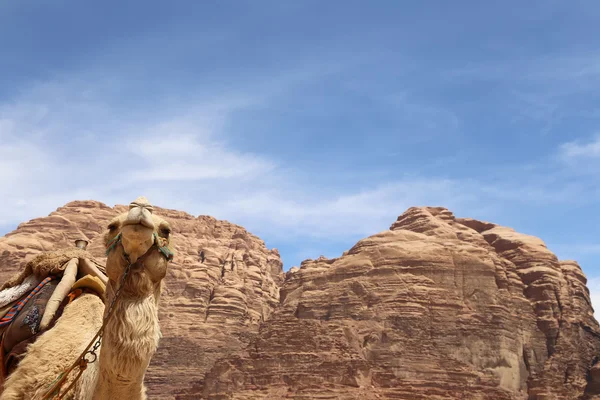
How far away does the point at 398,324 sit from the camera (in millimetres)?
90000

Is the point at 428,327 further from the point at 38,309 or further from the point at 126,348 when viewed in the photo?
the point at 126,348

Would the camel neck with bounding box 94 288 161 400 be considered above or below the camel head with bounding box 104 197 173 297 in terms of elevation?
below

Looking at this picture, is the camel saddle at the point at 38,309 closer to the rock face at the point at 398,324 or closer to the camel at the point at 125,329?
the camel at the point at 125,329

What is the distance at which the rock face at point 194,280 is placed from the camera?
104438 millimetres

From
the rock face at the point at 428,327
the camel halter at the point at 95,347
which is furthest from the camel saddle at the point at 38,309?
the rock face at the point at 428,327

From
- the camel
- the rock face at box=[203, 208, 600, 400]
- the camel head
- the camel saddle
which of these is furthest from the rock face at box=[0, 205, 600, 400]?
the camel head

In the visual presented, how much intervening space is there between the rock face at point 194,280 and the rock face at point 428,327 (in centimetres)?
1309

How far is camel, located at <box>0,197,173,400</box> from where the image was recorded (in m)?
3.90

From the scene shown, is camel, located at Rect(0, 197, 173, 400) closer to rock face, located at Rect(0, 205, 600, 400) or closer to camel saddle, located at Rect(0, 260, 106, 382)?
camel saddle, located at Rect(0, 260, 106, 382)

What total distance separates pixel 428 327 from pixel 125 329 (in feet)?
293

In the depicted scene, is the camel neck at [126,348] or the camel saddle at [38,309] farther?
the camel saddle at [38,309]

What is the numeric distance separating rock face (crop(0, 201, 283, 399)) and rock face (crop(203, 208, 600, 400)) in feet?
42.9

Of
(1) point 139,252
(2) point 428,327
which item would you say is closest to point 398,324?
(2) point 428,327

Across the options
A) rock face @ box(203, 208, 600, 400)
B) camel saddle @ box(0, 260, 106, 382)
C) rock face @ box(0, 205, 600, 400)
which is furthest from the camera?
rock face @ box(0, 205, 600, 400)
